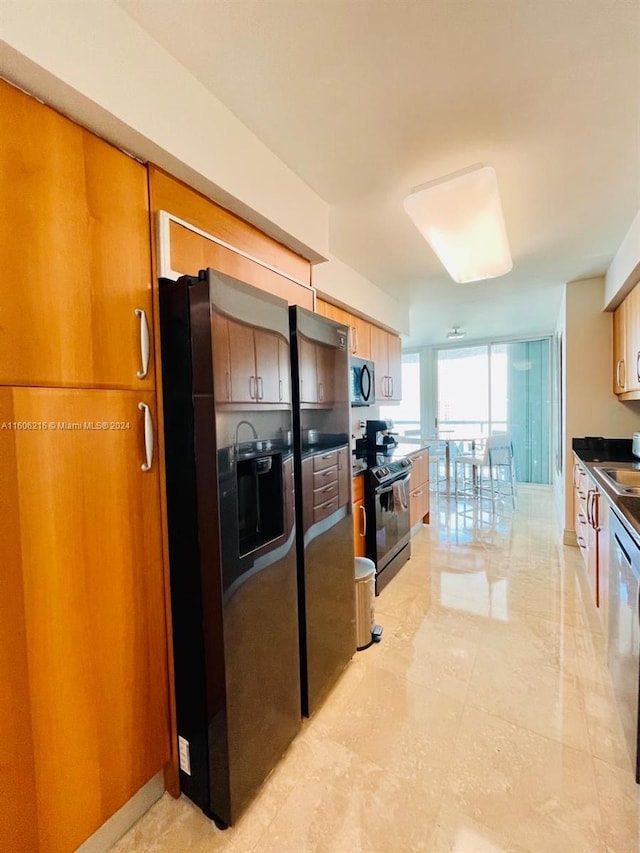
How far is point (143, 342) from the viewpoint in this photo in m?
1.20

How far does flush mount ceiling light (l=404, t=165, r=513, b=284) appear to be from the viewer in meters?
1.61

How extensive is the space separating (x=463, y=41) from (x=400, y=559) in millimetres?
3015

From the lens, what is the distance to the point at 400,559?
305 centimetres

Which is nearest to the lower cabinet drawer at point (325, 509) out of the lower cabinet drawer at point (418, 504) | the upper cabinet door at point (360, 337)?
the upper cabinet door at point (360, 337)

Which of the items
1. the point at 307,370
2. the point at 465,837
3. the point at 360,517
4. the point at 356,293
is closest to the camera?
the point at 465,837

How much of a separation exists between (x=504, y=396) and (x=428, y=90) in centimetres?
569

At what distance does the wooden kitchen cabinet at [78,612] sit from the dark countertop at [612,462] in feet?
5.81

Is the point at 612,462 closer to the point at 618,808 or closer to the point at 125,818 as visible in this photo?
the point at 618,808

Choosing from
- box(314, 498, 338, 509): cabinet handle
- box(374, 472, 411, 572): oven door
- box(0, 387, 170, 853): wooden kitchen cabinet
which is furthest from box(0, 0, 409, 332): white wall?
box(374, 472, 411, 572): oven door

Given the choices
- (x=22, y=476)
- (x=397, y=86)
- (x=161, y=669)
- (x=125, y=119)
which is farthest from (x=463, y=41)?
(x=161, y=669)

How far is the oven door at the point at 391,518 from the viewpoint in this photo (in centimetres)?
264

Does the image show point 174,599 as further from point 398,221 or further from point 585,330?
point 585,330

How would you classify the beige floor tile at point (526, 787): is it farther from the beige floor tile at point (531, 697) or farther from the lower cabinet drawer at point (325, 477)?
the lower cabinet drawer at point (325, 477)

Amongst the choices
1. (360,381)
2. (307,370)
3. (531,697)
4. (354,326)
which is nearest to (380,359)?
(354,326)
